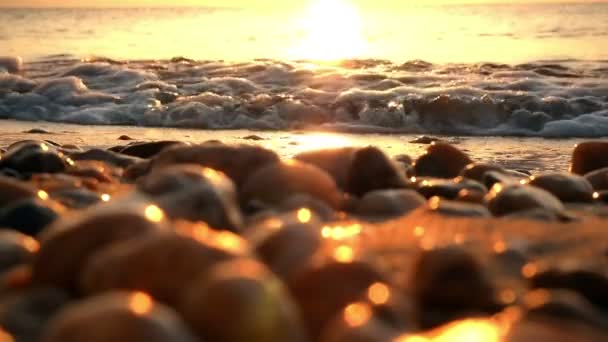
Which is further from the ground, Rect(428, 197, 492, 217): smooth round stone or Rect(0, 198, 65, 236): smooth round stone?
Rect(0, 198, 65, 236): smooth round stone

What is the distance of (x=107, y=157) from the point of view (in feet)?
13.8

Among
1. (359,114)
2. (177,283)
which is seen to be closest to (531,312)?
(177,283)

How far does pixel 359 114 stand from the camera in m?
8.51

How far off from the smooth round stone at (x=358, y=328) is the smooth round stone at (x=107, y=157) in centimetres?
274

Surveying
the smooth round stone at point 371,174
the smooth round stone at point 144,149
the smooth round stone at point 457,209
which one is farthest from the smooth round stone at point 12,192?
the smooth round stone at point 144,149

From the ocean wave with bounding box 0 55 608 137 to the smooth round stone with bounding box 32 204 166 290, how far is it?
20.7 feet

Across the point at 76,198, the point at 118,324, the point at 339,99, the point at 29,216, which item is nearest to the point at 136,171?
the point at 76,198

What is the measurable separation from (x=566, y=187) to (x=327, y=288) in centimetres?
201

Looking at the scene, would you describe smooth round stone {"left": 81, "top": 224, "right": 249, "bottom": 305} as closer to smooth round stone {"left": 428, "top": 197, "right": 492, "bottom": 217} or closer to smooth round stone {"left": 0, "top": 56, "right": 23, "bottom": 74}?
smooth round stone {"left": 428, "top": 197, "right": 492, "bottom": 217}

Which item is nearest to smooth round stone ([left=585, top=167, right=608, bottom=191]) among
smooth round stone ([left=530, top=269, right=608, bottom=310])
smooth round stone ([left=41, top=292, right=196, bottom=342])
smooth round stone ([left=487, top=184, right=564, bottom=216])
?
smooth round stone ([left=487, top=184, right=564, bottom=216])

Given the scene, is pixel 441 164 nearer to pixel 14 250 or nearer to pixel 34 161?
pixel 34 161

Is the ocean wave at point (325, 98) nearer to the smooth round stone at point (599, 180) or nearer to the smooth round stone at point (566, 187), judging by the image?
the smooth round stone at point (599, 180)

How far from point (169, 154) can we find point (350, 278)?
1.61 meters

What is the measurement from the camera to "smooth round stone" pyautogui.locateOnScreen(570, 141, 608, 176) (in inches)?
170
